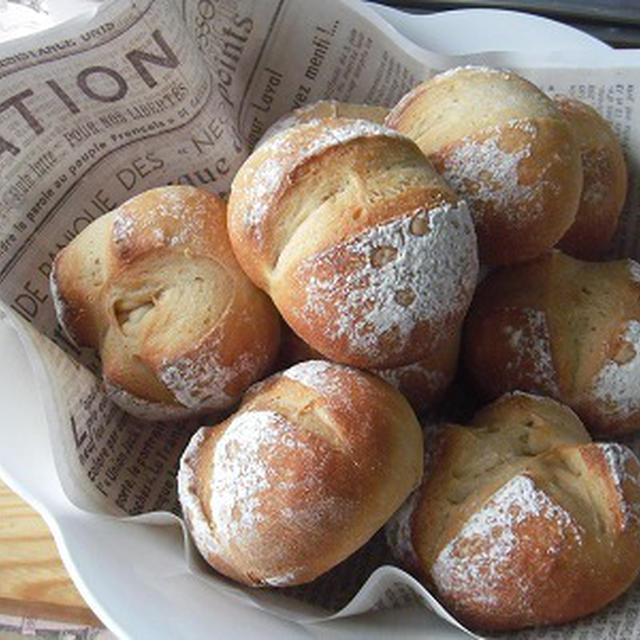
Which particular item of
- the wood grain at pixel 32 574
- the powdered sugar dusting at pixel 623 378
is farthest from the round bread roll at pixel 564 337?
the wood grain at pixel 32 574

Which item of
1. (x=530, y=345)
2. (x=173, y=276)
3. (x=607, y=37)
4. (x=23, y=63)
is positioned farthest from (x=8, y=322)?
(x=607, y=37)

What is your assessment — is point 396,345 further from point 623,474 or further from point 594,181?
point 594,181

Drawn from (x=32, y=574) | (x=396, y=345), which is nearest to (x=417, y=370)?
(x=396, y=345)

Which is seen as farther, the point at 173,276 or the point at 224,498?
the point at 173,276

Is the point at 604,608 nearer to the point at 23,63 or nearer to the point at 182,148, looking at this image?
the point at 182,148

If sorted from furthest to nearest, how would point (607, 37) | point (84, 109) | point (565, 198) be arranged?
point (607, 37) → point (84, 109) → point (565, 198)

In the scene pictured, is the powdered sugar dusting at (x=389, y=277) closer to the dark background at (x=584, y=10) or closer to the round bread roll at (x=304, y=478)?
the round bread roll at (x=304, y=478)

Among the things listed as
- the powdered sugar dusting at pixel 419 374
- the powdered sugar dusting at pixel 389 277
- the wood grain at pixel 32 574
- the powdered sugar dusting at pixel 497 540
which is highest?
the powdered sugar dusting at pixel 389 277
